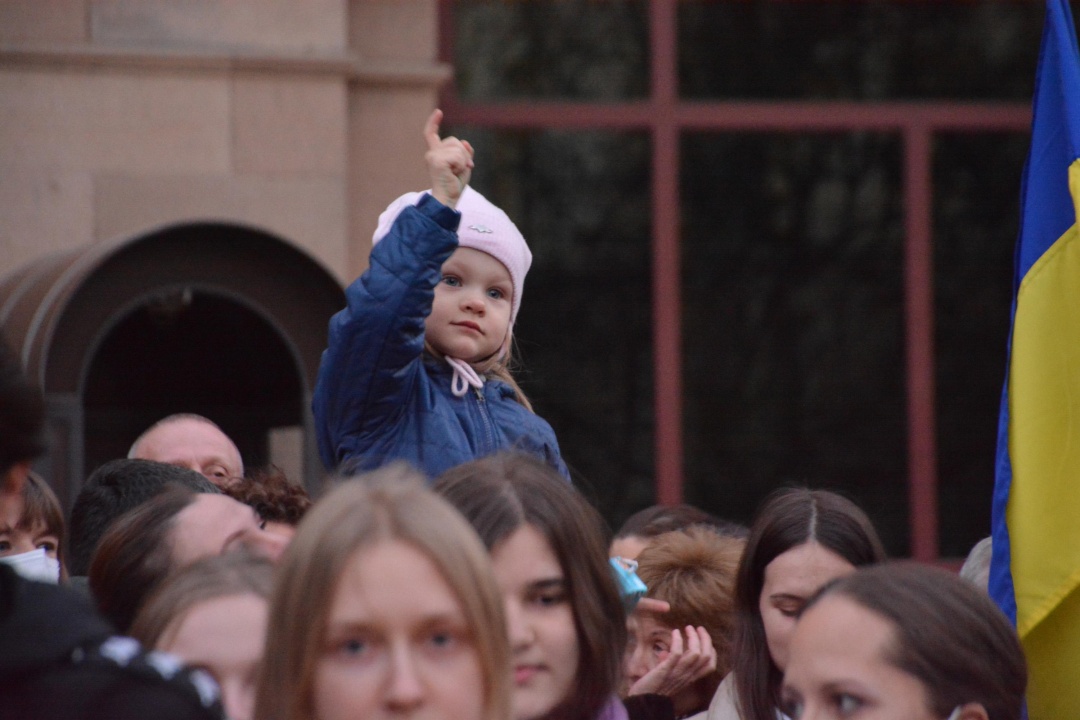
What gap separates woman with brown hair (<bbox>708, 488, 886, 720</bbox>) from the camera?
3500 millimetres

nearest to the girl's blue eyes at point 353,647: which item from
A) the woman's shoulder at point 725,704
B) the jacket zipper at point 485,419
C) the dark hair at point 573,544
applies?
the dark hair at point 573,544

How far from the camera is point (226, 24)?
21.9 feet

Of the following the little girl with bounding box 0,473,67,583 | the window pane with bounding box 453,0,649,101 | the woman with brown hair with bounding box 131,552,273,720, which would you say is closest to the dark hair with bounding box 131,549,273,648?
the woman with brown hair with bounding box 131,552,273,720

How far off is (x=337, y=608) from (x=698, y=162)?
19.4ft

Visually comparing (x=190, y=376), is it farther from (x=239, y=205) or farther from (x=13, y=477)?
(x=13, y=477)

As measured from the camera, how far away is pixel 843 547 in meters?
3.62

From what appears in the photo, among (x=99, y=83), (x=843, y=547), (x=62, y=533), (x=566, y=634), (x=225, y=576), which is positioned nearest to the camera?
(x=225, y=576)

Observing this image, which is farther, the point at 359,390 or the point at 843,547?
the point at 843,547

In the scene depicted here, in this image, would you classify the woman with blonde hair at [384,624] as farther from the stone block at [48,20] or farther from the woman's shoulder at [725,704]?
the stone block at [48,20]

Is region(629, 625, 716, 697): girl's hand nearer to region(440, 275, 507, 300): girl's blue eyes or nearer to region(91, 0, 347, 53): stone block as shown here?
region(440, 275, 507, 300): girl's blue eyes

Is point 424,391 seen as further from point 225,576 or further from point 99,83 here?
point 99,83

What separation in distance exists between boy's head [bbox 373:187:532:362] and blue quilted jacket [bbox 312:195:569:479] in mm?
110

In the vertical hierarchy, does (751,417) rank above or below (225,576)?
below

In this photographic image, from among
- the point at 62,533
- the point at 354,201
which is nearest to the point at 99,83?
the point at 354,201
